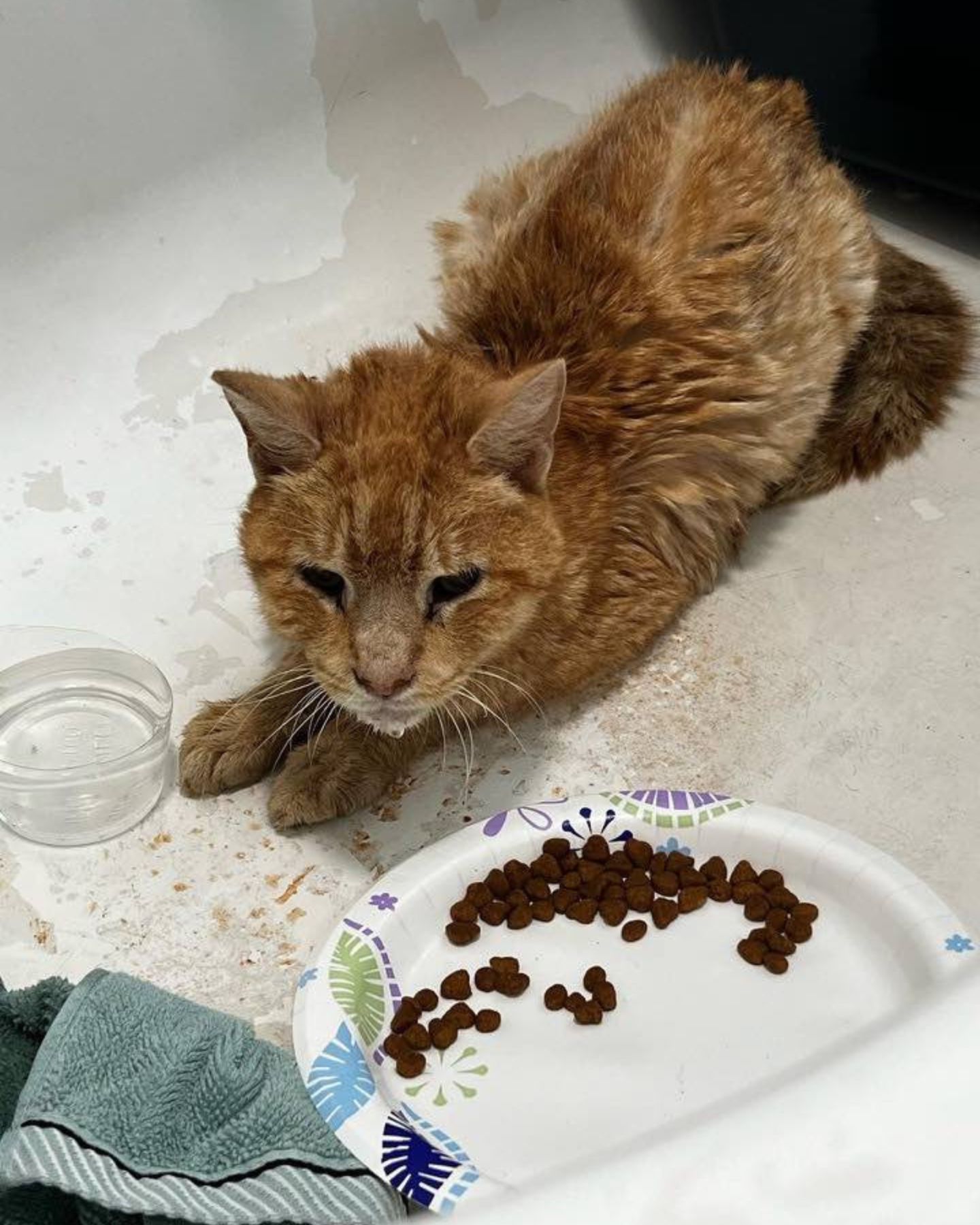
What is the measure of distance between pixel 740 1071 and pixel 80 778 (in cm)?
108

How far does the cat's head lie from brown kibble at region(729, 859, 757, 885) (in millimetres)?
484

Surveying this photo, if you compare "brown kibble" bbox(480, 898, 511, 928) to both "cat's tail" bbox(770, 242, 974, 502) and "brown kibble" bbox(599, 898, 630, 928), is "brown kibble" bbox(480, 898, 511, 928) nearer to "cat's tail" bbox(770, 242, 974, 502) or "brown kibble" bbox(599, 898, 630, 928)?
"brown kibble" bbox(599, 898, 630, 928)

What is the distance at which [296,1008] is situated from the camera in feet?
5.71

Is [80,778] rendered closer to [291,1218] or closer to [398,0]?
[291,1218]

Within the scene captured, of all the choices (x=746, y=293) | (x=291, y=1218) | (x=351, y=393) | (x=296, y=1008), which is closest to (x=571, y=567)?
(x=351, y=393)

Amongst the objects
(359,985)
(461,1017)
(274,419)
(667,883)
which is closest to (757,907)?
(667,883)

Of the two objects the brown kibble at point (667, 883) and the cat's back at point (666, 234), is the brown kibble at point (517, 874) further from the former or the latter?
the cat's back at point (666, 234)

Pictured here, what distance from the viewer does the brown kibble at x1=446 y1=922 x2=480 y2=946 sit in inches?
74.2

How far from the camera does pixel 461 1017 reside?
177 centimetres

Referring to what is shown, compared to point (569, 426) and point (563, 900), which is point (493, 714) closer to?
point (563, 900)

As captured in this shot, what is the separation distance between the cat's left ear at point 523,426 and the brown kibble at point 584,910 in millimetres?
593

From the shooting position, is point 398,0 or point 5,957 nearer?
point 5,957

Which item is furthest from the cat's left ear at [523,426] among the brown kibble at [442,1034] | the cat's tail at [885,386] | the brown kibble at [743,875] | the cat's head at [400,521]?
the cat's tail at [885,386]

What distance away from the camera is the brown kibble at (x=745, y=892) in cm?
189
